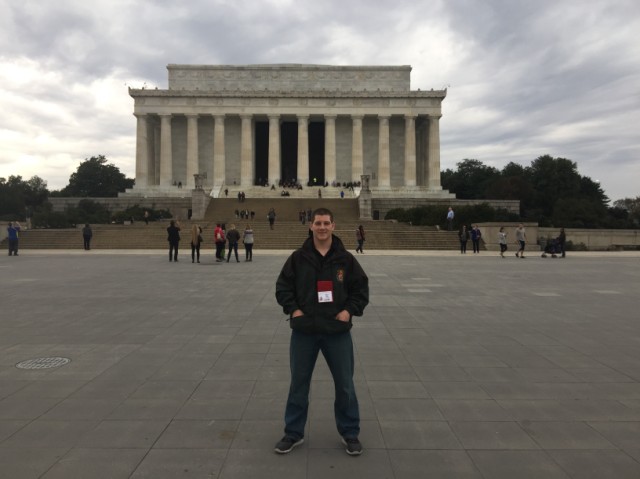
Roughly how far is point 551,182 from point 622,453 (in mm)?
86815

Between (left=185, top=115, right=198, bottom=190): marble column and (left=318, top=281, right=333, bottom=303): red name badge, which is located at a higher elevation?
(left=185, top=115, right=198, bottom=190): marble column

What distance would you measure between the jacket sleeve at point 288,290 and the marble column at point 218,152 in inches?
2457

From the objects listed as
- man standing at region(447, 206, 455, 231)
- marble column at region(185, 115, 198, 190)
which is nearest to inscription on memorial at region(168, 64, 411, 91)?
marble column at region(185, 115, 198, 190)

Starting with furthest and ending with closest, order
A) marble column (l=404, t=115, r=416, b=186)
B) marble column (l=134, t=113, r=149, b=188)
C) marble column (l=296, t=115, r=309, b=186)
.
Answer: marble column (l=404, t=115, r=416, b=186) < marble column (l=296, t=115, r=309, b=186) < marble column (l=134, t=113, r=149, b=188)

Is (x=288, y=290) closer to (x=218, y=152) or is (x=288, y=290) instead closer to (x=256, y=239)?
(x=256, y=239)

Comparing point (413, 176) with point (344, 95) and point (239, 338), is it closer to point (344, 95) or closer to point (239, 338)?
point (344, 95)

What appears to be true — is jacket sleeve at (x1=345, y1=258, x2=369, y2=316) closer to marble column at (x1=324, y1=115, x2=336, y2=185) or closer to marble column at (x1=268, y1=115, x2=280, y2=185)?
A: marble column at (x1=324, y1=115, x2=336, y2=185)

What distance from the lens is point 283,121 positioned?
72.6 m

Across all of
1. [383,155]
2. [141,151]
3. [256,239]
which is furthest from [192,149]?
[256,239]

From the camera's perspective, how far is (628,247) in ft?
120

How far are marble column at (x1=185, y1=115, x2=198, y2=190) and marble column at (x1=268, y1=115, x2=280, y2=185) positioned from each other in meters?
9.71

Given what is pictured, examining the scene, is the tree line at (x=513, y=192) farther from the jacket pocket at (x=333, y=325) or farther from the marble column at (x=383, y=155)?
the jacket pocket at (x=333, y=325)

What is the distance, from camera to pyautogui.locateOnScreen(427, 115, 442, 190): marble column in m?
65.7

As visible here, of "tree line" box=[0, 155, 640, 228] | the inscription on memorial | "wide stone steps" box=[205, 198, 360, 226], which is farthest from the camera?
the inscription on memorial
